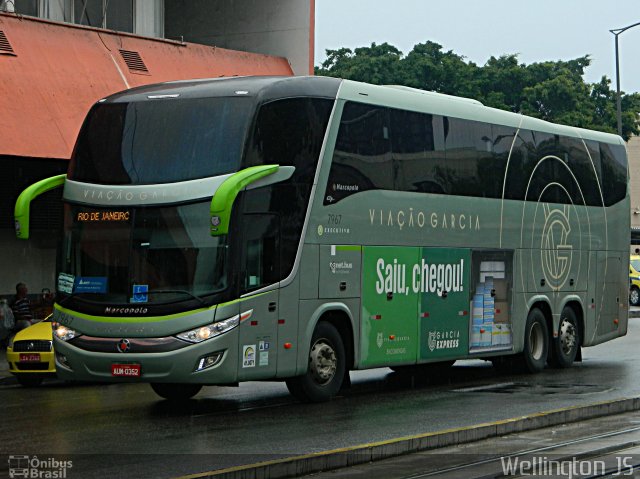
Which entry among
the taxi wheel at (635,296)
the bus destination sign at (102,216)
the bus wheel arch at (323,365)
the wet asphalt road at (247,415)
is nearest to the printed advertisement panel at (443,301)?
the wet asphalt road at (247,415)

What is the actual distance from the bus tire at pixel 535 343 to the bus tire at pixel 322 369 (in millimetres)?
5180

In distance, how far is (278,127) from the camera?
50.5ft

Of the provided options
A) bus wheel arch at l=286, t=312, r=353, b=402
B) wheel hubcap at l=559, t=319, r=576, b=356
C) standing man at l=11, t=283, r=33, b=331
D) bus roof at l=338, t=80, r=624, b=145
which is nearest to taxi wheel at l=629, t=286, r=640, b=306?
bus roof at l=338, t=80, r=624, b=145

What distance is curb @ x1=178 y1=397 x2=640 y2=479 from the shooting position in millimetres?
10125

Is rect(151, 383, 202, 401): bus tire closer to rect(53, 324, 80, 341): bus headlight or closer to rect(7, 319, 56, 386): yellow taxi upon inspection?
rect(53, 324, 80, 341): bus headlight

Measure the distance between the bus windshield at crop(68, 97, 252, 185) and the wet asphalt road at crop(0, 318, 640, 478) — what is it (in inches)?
114

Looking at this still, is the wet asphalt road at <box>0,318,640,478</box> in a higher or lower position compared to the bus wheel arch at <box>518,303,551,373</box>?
lower

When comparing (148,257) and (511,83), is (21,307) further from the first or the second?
(511,83)

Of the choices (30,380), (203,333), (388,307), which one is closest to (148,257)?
(203,333)

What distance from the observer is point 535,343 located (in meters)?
21.1

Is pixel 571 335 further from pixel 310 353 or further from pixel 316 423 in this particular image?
pixel 316 423

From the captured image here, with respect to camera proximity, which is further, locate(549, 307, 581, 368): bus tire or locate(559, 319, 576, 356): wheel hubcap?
locate(559, 319, 576, 356): wheel hubcap

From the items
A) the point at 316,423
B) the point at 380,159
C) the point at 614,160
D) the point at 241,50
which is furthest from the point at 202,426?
the point at 241,50

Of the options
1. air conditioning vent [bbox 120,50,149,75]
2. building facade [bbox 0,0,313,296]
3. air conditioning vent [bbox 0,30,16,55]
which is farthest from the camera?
air conditioning vent [bbox 120,50,149,75]
